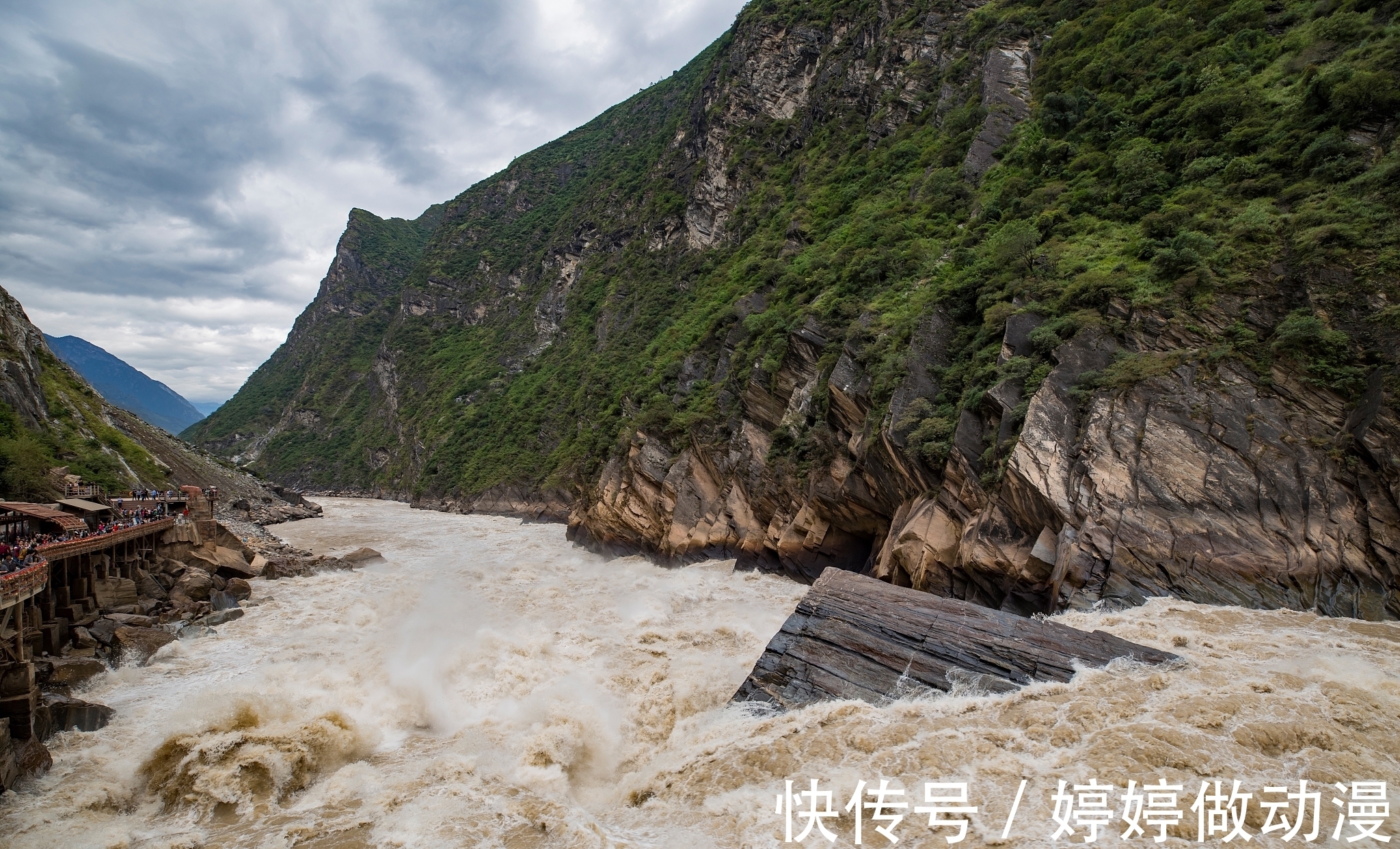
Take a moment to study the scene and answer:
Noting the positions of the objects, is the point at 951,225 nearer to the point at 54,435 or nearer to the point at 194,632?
the point at 194,632

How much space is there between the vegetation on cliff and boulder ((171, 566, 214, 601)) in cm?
2129

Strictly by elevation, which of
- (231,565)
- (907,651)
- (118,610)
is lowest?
(907,651)

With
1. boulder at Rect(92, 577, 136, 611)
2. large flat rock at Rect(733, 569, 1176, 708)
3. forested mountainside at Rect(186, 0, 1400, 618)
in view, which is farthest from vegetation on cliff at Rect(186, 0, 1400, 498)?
boulder at Rect(92, 577, 136, 611)

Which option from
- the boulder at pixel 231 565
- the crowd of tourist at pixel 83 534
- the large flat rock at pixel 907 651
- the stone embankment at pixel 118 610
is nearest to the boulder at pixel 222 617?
the stone embankment at pixel 118 610

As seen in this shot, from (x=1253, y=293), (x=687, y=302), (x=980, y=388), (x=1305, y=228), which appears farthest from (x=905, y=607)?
(x=687, y=302)

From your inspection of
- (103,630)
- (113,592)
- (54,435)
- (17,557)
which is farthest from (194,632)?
(54,435)

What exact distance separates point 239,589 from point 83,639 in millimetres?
6727

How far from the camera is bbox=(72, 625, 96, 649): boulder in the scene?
15039 mm

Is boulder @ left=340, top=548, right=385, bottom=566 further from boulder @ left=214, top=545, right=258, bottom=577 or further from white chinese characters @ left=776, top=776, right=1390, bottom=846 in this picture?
white chinese characters @ left=776, top=776, right=1390, bottom=846

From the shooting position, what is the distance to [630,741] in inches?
450

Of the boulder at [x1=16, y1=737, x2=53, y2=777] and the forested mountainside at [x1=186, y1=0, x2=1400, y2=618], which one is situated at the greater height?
the forested mountainside at [x1=186, y1=0, x2=1400, y2=618]

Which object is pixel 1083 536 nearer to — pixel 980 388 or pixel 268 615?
pixel 980 388

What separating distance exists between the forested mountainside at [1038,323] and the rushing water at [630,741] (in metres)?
3.00

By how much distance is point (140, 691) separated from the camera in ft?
44.4
